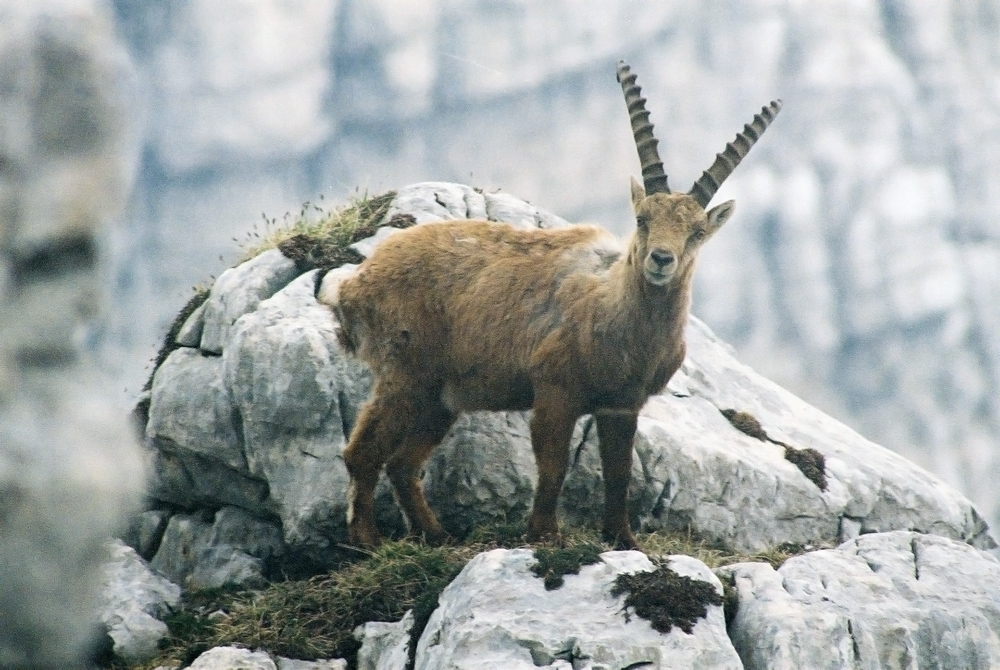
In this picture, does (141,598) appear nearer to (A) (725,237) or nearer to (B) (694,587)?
(B) (694,587)

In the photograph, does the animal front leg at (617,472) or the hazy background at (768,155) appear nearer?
the animal front leg at (617,472)

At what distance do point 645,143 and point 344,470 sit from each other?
4.97m

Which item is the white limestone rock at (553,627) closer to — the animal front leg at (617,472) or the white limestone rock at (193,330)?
the animal front leg at (617,472)

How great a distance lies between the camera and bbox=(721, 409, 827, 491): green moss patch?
14211mm

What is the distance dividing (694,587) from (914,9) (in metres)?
87.6

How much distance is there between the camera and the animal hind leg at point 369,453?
12.0 meters

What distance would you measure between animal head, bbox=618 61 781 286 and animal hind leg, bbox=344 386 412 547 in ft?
10.2

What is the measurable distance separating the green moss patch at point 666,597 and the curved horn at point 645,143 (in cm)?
416

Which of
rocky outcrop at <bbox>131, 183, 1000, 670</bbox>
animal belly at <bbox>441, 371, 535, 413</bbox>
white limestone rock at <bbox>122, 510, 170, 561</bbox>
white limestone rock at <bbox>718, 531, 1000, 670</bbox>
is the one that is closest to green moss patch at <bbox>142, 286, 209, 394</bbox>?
rocky outcrop at <bbox>131, 183, 1000, 670</bbox>

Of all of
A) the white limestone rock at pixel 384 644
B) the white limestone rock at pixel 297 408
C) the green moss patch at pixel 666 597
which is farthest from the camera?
the white limestone rock at pixel 297 408

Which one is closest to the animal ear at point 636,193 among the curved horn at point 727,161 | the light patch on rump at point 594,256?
the curved horn at point 727,161

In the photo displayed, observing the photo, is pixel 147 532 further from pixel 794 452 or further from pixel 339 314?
pixel 794 452

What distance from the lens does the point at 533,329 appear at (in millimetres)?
11742

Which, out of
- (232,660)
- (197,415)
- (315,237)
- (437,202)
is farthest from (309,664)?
(437,202)
